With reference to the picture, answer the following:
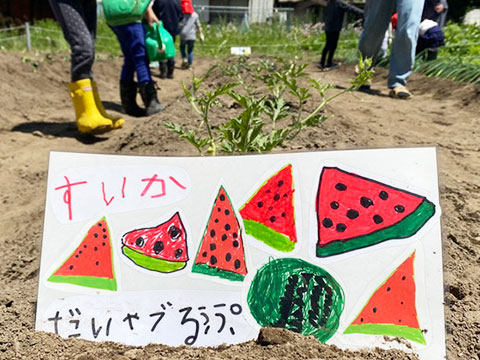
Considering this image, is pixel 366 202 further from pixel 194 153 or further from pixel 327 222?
pixel 194 153

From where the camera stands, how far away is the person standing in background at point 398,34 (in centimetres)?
399

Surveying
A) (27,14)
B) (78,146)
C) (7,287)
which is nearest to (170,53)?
(78,146)

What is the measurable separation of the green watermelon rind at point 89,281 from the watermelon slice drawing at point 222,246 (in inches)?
8.0

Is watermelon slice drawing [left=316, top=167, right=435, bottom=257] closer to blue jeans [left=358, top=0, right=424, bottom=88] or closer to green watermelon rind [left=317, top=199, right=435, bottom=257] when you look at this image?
green watermelon rind [left=317, top=199, right=435, bottom=257]

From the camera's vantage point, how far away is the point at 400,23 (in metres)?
4.05

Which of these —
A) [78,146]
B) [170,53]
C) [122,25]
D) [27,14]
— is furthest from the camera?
[27,14]

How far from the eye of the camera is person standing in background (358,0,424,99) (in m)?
3.99

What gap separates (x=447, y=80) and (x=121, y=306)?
14.8ft

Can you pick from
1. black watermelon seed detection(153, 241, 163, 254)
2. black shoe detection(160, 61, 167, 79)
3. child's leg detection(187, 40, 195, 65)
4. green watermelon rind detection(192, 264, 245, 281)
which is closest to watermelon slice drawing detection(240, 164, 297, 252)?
green watermelon rind detection(192, 264, 245, 281)

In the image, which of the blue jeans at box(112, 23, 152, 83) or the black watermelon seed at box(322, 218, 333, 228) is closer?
the black watermelon seed at box(322, 218, 333, 228)

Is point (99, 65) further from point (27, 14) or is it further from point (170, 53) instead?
point (27, 14)

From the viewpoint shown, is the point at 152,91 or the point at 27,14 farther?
the point at 27,14

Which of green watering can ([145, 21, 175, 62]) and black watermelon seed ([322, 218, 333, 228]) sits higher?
black watermelon seed ([322, 218, 333, 228])

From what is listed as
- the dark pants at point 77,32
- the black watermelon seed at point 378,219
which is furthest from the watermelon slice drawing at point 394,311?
the dark pants at point 77,32
